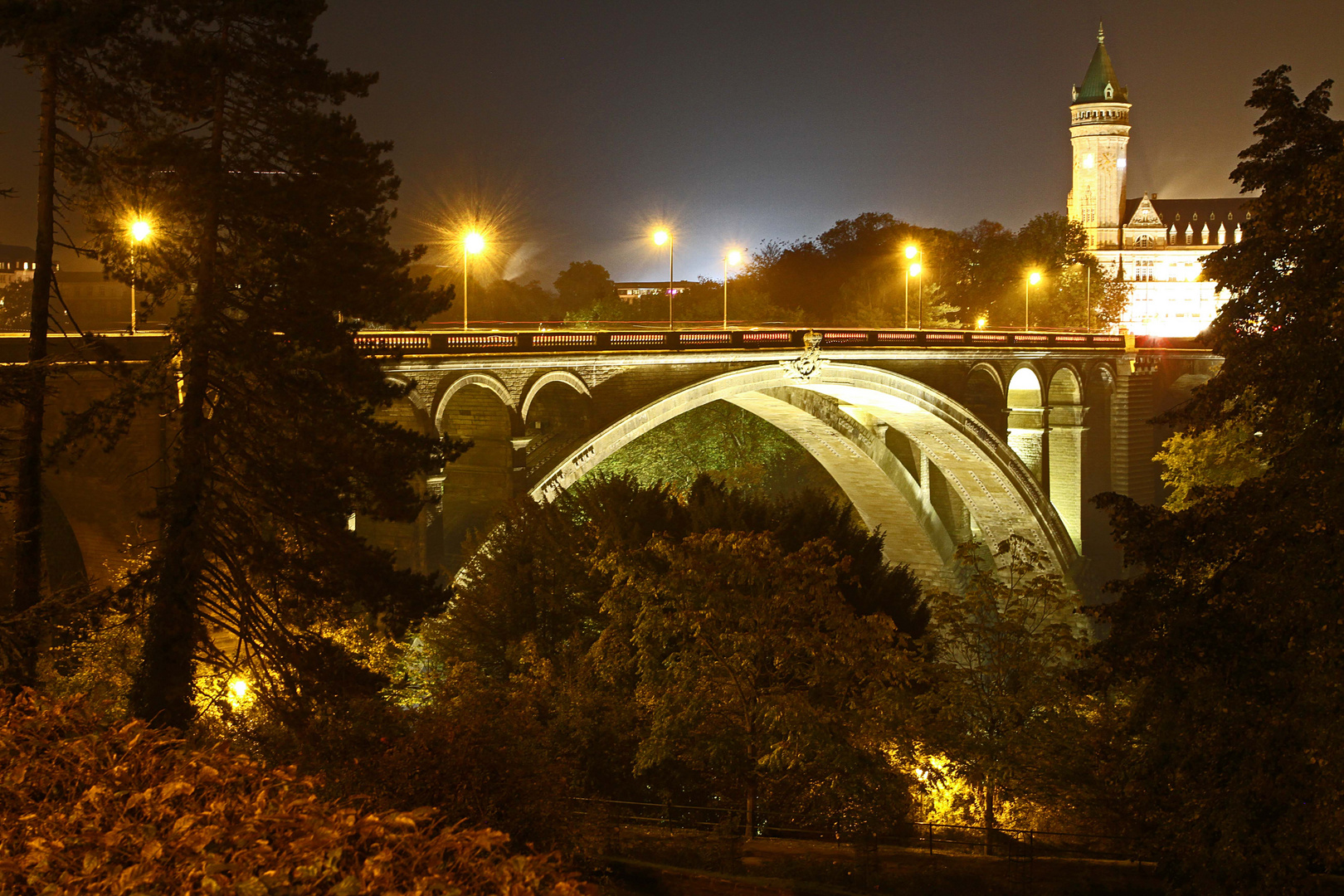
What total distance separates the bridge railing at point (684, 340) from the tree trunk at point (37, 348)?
5016 mm

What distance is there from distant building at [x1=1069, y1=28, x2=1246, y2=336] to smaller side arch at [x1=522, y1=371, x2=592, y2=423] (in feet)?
373

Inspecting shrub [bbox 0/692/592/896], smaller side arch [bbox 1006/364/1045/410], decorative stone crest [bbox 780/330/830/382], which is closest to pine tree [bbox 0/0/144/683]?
shrub [bbox 0/692/592/896]

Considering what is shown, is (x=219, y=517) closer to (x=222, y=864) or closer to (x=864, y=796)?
(x=222, y=864)

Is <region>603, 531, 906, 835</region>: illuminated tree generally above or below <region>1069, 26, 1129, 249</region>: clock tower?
below

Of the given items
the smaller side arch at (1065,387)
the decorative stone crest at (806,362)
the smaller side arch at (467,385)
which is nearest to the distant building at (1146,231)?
the smaller side arch at (1065,387)

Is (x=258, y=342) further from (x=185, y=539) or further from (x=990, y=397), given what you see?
(x=990, y=397)

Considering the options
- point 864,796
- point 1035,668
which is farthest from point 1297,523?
point 1035,668

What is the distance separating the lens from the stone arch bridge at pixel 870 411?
26.2 metres

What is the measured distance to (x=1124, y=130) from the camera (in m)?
128

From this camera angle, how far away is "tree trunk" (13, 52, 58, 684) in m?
12.4

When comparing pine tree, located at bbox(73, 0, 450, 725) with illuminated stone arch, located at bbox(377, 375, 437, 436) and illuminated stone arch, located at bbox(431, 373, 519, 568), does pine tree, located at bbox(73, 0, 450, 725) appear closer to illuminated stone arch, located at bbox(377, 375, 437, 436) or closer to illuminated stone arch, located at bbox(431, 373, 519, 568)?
illuminated stone arch, located at bbox(377, 375, 437, 436)

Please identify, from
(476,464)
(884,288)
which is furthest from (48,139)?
(884,288)

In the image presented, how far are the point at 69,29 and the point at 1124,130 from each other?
131078mm

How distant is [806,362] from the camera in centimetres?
3503
